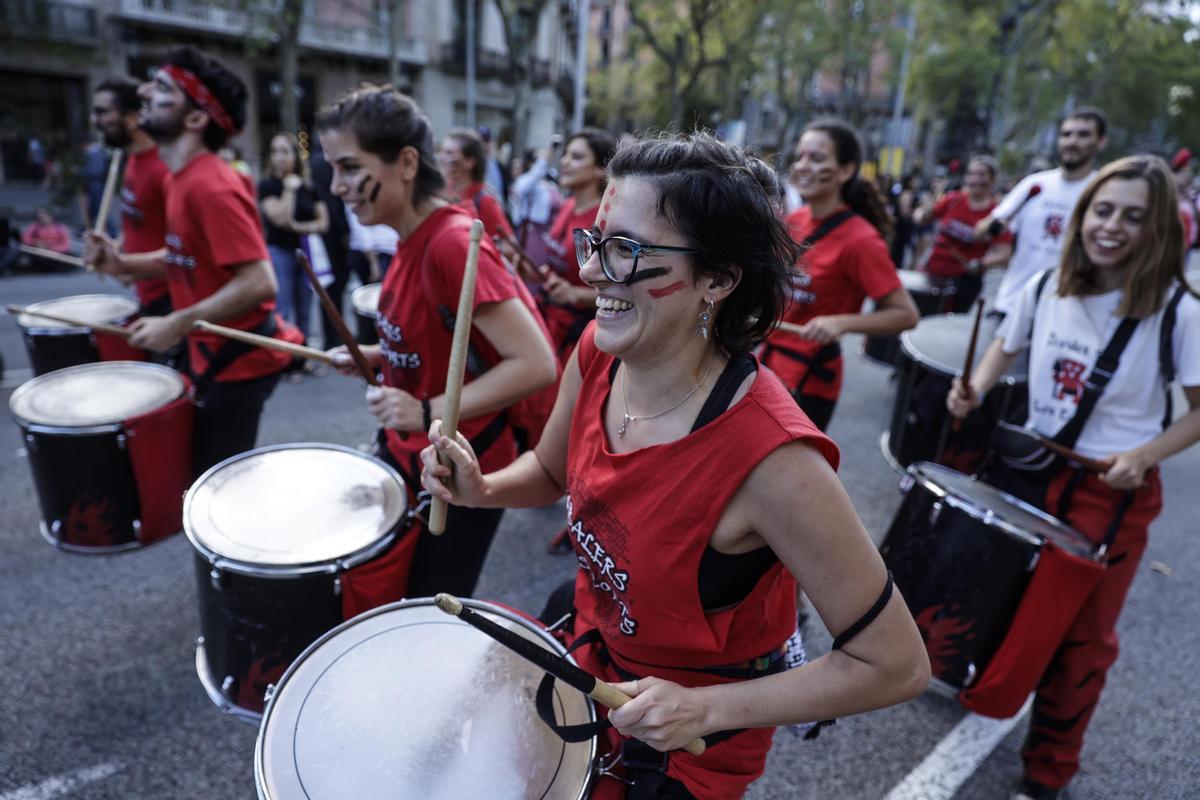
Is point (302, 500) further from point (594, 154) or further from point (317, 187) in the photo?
point (317, 187)

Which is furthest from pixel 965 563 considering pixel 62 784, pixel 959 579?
pixel 62 784

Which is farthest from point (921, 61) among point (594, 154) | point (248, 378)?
point (248, 378)

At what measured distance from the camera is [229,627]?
1.95 meters

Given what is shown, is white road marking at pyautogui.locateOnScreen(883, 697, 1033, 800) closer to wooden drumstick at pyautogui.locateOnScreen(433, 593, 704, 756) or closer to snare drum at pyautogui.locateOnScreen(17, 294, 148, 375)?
wooden drumstick at pyautogui.locateOnScreen(433, 593, 704, 756)

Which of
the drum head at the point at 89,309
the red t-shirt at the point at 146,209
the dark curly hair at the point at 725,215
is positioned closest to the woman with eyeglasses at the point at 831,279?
the dark curly hair at the point at 725,215

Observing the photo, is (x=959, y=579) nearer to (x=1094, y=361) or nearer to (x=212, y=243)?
(x=1094, y=361)

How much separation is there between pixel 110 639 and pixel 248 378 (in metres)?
1.13

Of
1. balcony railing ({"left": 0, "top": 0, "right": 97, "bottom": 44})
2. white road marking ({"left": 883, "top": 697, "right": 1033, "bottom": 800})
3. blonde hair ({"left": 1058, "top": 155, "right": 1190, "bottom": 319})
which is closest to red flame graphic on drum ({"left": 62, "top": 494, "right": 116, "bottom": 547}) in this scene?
white road marking ({"left": 883, "top": 697, "right": 1033, "bottom": 800})

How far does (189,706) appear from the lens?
103 inches

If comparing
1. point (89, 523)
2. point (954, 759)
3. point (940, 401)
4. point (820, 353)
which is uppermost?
point (820, 353)

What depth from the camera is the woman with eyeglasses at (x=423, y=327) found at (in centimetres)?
205

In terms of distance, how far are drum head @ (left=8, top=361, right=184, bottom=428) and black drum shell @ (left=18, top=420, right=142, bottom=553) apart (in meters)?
0.05

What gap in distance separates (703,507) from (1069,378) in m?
1.69

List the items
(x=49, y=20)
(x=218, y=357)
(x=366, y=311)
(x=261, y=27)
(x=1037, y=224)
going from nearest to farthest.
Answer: (x=218, y=357), (x=366, y=311), (x=1037, y=224), (x=261, y=27), (x=49, y=20)
